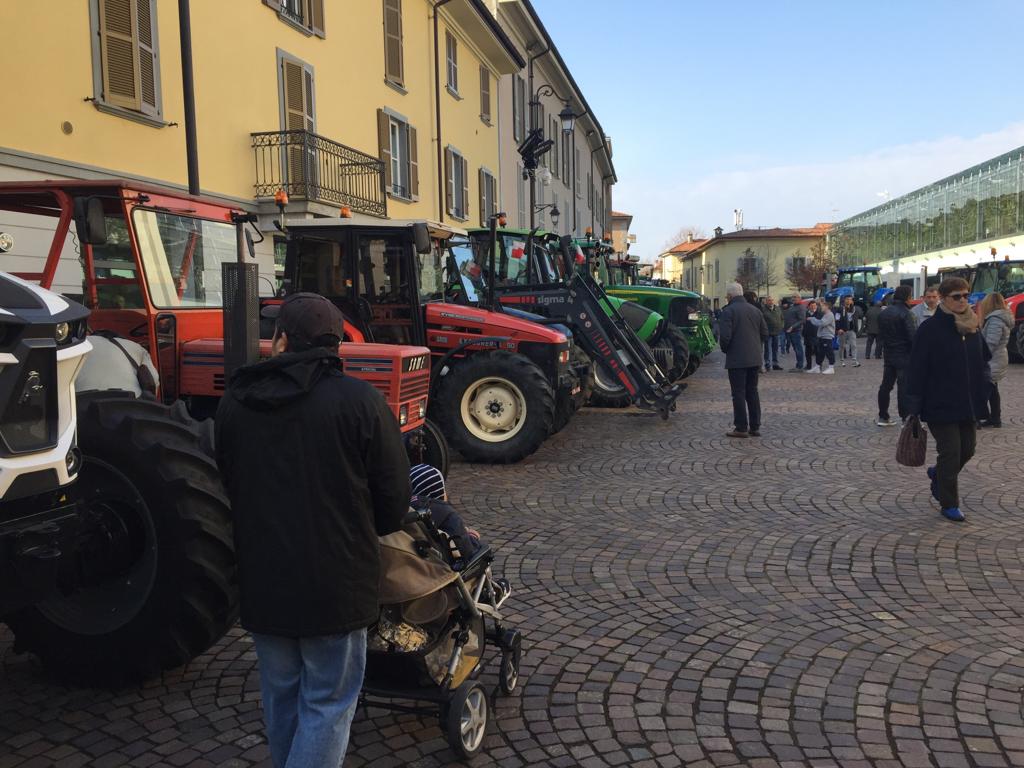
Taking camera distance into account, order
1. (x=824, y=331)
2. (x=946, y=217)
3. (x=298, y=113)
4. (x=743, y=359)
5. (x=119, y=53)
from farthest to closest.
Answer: (x=946, y=217)
(x=824, y=331)
(x=298, y=113)
(x=119, y=53)
(x=743, y=359)

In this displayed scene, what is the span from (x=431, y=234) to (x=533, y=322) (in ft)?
5.81

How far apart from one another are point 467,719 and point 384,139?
16889mm

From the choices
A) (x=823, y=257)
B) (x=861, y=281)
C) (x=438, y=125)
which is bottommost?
(x=861, y=281)

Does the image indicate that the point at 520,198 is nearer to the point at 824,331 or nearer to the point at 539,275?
the point at 824,331

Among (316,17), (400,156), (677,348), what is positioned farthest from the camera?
(400,156)

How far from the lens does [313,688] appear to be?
96.8 inches

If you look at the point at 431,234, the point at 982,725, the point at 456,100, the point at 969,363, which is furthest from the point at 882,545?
the point at 456,100

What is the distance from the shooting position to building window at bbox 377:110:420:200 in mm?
18531

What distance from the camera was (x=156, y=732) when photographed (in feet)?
10.8

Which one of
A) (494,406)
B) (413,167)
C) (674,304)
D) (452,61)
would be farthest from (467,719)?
(452,61)

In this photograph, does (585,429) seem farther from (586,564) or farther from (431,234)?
(586,564)

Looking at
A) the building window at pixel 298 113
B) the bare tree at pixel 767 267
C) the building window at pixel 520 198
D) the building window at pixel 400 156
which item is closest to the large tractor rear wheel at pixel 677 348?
the building window at pixel 298 113

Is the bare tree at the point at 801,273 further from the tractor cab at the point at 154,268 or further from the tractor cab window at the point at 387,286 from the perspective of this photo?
the tractor cab at the point at 154,268

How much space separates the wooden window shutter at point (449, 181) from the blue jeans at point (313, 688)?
2021 cm
